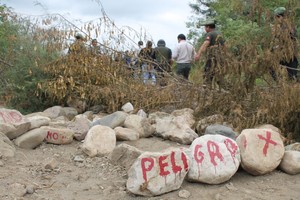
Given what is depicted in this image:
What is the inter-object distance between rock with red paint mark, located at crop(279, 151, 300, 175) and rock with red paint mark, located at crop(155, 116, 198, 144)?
4.07 ft

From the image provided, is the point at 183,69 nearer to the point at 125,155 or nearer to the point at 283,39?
the point at 283,39

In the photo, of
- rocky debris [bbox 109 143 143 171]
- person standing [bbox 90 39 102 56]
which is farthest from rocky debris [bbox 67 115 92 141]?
person standing [bbox 90 39 102 56]

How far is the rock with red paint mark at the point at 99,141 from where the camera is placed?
425 centimetres

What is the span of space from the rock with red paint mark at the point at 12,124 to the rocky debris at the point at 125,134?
3.02 feet

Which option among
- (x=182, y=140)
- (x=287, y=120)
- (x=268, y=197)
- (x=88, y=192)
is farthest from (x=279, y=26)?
(x=88, y=192)

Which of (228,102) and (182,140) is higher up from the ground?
(228,102)

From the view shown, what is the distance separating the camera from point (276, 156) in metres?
3.72

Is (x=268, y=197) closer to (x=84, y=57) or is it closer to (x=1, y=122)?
(x=1, y=122)

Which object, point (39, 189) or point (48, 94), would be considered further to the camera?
point (48, 94)

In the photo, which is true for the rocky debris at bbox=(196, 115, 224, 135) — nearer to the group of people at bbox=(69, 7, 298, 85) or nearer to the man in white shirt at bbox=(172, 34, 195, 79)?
the group of people at bbox=(69, 7, 298, 85)

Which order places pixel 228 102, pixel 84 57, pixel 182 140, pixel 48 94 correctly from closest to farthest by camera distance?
1. pixel 182 140
2. pixel 228 102
3. pixel 84 57
4. pixel 48 94

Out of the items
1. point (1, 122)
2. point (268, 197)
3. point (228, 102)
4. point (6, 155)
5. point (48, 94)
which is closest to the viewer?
point (268, 197)

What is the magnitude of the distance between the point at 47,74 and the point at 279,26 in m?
4.07

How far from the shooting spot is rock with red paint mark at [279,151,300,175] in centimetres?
374
